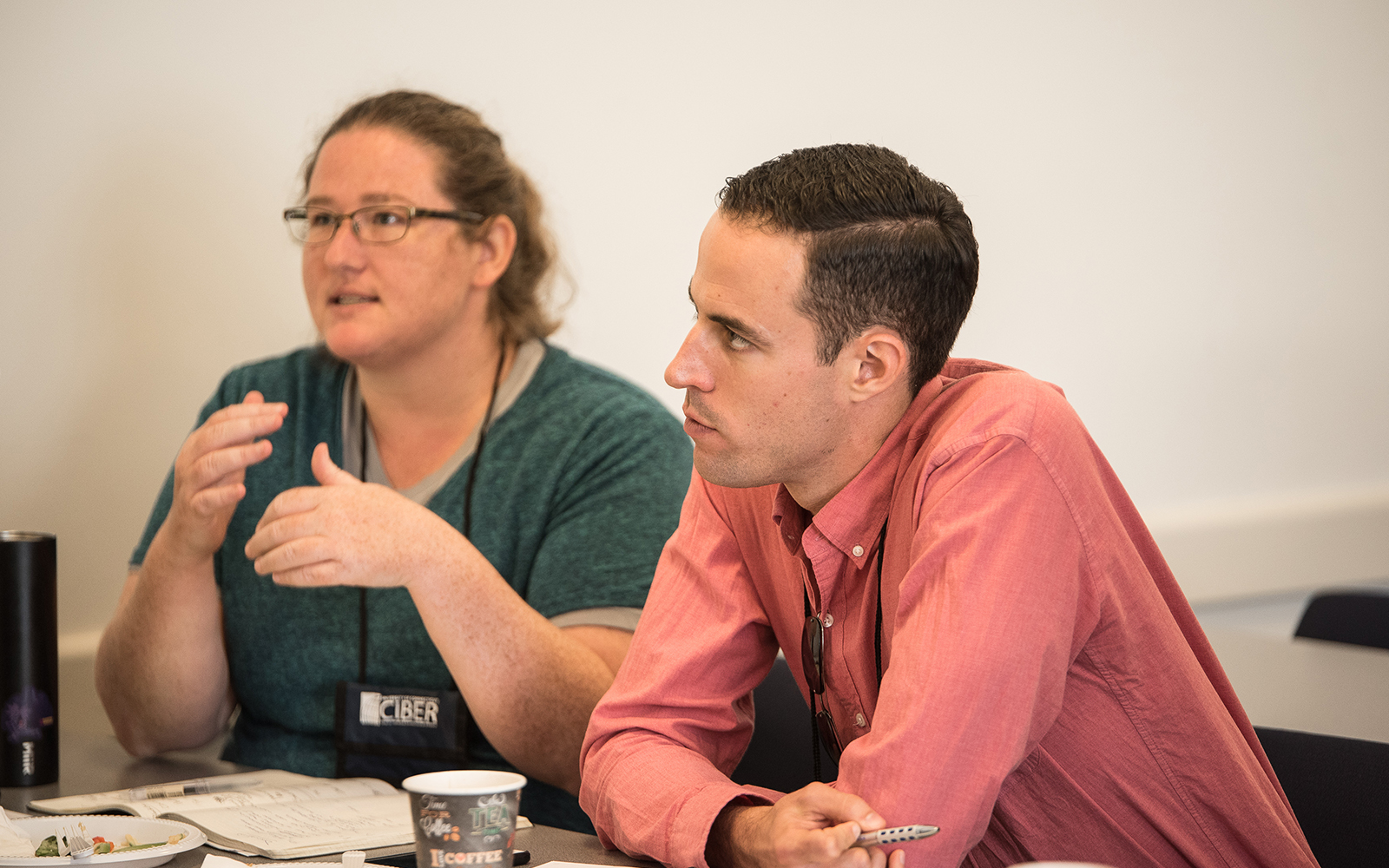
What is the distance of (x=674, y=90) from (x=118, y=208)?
41.5 inches

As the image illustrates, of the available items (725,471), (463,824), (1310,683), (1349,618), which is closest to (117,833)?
(463,824)

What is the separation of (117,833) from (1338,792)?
1168 mm

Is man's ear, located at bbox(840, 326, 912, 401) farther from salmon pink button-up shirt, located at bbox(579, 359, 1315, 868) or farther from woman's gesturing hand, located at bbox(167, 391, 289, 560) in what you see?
woman's gesturing hand, located at bbox(167, 391, 289, 560)

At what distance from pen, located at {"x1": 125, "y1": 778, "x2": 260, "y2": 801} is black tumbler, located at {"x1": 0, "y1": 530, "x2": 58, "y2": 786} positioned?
131 millimetres

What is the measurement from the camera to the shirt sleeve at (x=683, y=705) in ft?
3.42

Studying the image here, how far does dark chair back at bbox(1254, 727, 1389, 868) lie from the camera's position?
3.65 ft

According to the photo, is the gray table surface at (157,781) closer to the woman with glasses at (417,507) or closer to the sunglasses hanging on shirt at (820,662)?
the woman with glasses at (417,507)

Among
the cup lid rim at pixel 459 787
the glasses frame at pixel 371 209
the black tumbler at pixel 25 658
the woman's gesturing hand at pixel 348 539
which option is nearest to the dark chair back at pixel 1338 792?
the cup lid rim at pixel 459 787

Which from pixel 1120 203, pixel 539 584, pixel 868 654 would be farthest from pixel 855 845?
pixel 1120 203

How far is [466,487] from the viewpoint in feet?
5.51

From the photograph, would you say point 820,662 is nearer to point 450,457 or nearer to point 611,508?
point 611,508

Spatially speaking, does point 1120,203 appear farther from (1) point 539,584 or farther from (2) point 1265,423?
(1) point 539,584

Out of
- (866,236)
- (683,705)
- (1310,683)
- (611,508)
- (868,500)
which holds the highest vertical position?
(866,236)

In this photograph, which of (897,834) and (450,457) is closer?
(897,834)
